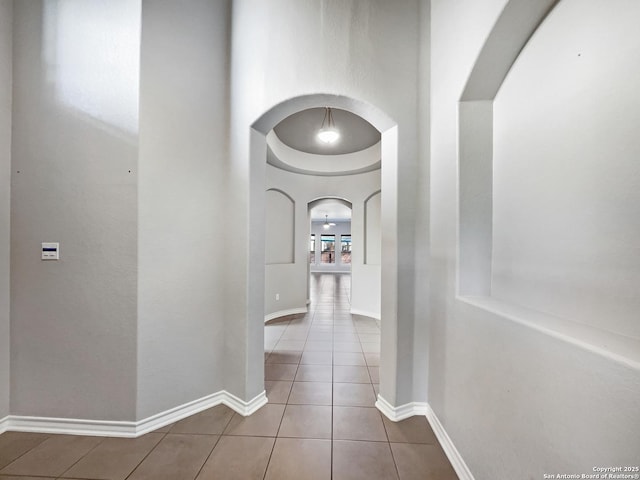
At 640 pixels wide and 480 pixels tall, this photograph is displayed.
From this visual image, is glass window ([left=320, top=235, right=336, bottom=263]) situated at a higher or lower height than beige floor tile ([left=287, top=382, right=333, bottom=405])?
higher

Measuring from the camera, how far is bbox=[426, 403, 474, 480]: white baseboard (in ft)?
4.45

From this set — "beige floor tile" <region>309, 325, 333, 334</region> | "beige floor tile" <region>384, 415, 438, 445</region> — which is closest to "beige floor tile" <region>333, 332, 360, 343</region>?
"beige floor tile" <region>309, 325, 333, 334</region>

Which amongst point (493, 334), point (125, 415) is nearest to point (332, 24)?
point (493, 334)

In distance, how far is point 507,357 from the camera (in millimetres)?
1090

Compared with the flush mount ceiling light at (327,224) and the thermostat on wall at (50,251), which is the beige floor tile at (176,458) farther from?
the flush mount ceiling light at (327,224)

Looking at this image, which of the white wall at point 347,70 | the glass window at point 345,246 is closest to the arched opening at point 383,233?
the white wall at point 347,70

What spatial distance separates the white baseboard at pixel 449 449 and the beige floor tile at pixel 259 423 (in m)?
1.13

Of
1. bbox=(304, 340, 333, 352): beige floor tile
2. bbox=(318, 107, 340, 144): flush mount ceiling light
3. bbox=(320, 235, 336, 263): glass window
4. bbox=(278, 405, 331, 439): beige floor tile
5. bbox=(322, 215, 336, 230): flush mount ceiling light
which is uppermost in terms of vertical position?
bbox=(318, 107, 340, 144): flush mount ceiling light

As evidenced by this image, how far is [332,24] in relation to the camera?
1.83m

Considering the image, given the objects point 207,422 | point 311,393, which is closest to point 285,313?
point 311,393

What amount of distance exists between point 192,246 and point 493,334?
2044 mm

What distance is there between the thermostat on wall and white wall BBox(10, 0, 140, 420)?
36mm

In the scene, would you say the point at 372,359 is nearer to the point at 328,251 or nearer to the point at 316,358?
the point at 316,358

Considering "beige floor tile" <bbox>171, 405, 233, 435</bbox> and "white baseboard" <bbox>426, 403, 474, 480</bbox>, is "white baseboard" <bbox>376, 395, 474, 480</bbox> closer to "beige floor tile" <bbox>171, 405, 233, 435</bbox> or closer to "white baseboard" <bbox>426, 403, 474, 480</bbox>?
"white baseboard" <bbox>426, 403, 474, 480</bbox>
